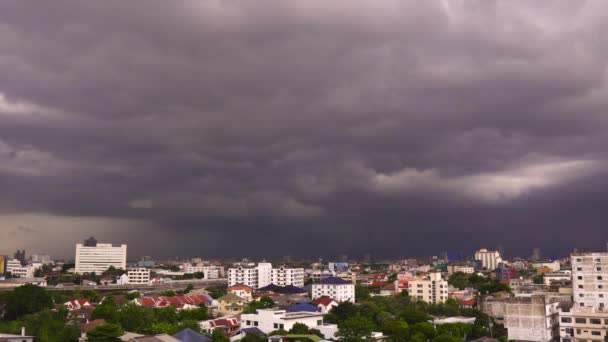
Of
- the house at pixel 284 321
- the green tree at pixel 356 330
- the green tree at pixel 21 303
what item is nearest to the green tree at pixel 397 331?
the green tree at pixel 356 330

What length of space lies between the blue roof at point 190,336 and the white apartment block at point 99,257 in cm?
9682

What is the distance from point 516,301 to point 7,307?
128 feet

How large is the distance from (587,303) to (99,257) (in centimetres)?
10573

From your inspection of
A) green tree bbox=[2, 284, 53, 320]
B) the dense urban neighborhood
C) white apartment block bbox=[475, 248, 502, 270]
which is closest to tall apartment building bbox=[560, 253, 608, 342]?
the dense urban neighborhood

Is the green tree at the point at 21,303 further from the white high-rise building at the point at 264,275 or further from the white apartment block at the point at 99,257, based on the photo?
the white apartment block at the point at 99,257

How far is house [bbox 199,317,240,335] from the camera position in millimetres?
38625

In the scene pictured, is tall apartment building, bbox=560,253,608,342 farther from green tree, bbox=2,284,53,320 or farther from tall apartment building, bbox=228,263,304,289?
tall apartment building, bbox=228,263,304,289

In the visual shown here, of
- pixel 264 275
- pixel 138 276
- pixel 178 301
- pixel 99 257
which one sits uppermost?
pixel 99 257

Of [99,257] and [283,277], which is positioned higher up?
[99,257]

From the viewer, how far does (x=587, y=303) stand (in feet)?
145

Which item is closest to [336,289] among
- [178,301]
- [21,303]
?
[178,301]

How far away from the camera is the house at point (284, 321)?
36250 millimetres

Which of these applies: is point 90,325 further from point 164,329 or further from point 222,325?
point 222,325

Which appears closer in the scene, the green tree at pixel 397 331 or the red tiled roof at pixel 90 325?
the red tiled roof at pixel 90 325
